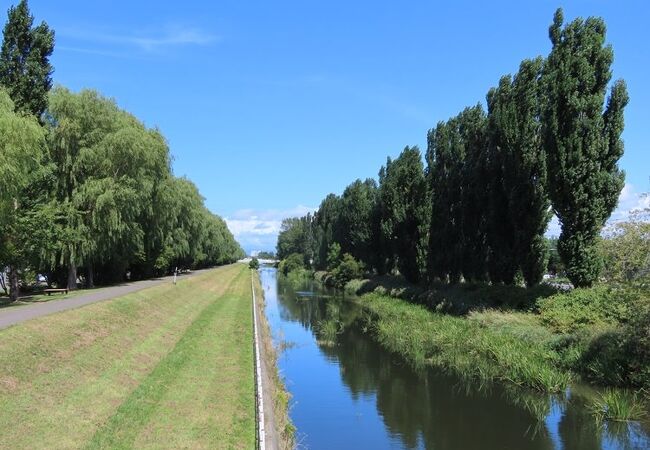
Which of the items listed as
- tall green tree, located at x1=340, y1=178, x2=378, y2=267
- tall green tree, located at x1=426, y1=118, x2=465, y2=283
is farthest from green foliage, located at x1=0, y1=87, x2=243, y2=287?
tall green tree, located at x1=340, y1=178, x2=378, y2=267

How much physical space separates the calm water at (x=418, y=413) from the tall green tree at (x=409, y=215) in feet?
69.1

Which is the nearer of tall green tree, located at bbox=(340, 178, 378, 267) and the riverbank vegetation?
the riverbank vegetation

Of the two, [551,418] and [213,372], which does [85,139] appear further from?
[551,418]

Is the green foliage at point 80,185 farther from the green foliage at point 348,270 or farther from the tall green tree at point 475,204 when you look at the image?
the green foliage at point 348,270

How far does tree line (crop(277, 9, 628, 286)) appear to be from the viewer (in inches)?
917

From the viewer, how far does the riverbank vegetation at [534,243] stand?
57.2ft

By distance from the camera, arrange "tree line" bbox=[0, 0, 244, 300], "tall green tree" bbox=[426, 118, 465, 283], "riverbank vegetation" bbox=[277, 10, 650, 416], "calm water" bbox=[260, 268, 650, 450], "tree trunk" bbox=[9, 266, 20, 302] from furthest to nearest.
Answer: "tall green tree" bbox=[426, 118, 465, 283], "tree trunk" bbox=[9, 266, 20, 302], "tree line" bbox=[0, 0, 244, 300], "riverbank vegetation" bbox=[277, 10, 650, 416], "calm water" bbox=[260, 268, 650, 450]

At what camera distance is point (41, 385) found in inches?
453

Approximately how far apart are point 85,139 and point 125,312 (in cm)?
1761

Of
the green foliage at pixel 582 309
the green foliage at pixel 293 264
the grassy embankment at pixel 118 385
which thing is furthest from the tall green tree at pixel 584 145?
the green foliage at pixel 293 264

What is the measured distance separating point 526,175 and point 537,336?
9453 millimetres

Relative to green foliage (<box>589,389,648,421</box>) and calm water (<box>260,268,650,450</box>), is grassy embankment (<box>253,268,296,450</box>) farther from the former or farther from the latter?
green foliage (<box>589,389,648,421</box>)

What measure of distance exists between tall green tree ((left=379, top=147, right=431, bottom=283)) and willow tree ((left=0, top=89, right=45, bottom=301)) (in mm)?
27526

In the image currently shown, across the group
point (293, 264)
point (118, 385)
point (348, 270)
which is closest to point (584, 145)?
point (118, 385)
